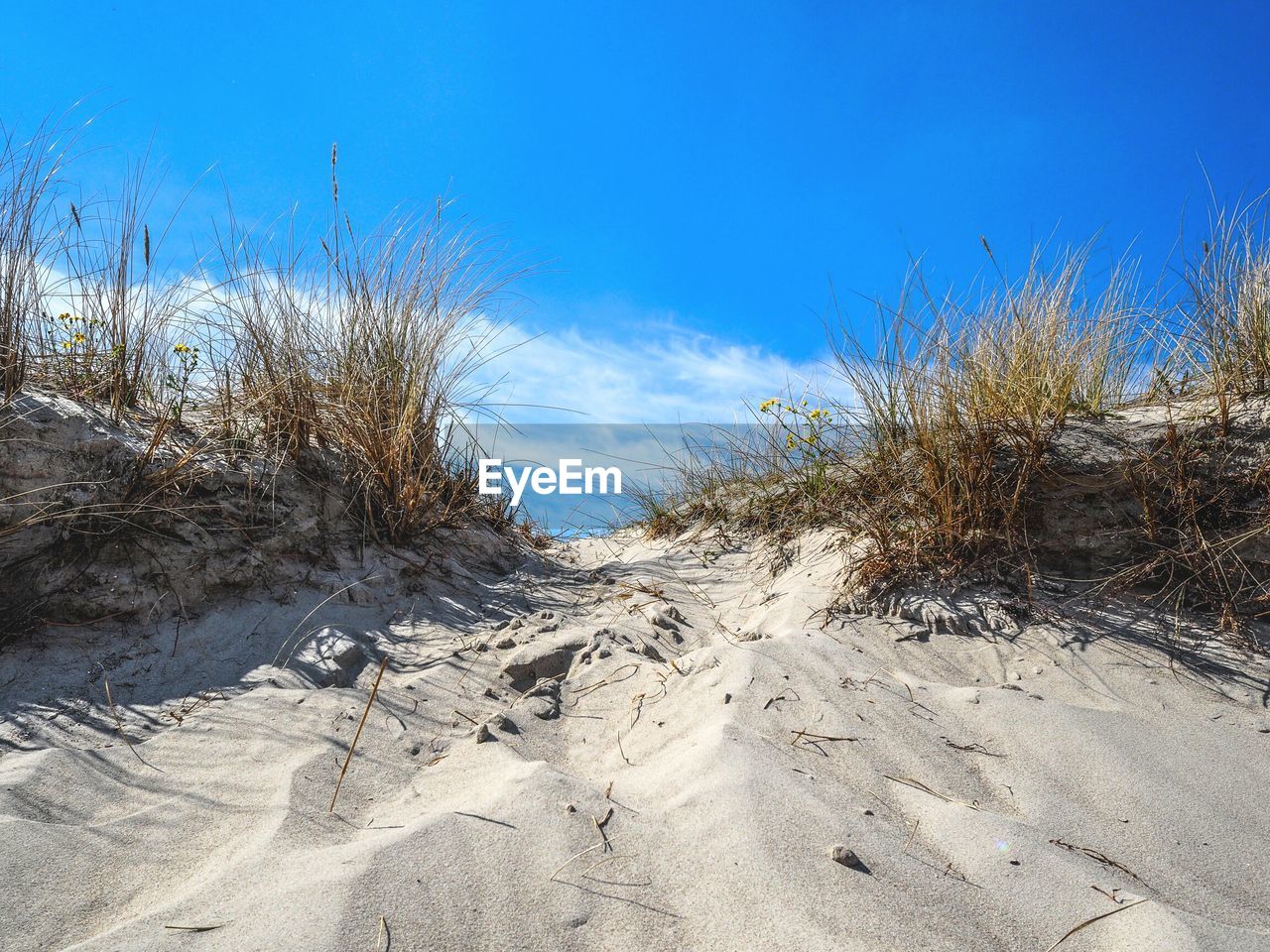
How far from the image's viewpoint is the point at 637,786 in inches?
70.7

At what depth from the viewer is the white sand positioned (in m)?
1.31

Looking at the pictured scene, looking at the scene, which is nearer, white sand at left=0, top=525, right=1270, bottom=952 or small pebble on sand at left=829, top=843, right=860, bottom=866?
white sand at left=0, top=525, right=1270, bottom=952

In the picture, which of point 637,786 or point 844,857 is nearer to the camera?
point 844,857

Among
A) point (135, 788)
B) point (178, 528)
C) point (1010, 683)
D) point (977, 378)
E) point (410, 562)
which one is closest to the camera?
point (135, 788)

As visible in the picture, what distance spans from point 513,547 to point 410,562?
0.98 meters

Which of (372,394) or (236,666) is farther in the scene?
(372,394)

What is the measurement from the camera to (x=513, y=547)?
14.0ft

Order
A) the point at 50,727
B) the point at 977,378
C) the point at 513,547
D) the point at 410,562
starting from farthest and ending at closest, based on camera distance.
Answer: the point at 513,547
the point at 410,562
the point at 977,378
the point at 50,727

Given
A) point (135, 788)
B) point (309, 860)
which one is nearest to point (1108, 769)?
point (309, 860)

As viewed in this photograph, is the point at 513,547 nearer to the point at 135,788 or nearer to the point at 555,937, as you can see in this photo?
the point at 135,788

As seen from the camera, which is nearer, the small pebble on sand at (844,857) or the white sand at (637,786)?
the white sand at (637,786)

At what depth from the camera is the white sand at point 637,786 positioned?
1.31 m

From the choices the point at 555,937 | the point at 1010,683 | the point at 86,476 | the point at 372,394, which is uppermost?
the point at 372,394

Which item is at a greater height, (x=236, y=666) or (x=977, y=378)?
(x=977, y=378)
